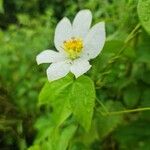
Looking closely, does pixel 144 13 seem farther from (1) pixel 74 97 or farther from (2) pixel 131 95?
(2) pixel 131 95

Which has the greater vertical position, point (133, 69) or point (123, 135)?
point (133, 69)

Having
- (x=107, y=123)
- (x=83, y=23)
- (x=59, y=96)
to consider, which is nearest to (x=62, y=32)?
(x=83, y=23)

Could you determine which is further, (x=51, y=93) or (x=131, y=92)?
(x=131, y=92)

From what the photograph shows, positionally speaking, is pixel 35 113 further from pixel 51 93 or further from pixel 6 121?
pixel 51 93

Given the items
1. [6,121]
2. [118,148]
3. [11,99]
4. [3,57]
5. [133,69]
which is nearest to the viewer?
[133,69]

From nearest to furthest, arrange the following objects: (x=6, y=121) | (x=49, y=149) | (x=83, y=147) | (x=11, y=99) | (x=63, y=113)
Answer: (x=63, y=113) < (x=49, y=149) < (x=83, y=147) < (x=6, y=121) < (x=11, y=99)

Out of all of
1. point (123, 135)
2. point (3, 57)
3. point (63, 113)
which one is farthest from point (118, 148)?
point (3, 57)

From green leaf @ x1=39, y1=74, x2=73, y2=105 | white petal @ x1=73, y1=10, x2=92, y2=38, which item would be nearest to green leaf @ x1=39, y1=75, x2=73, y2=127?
green leaf @ x1=39, y1=74, x2=73, y2=105

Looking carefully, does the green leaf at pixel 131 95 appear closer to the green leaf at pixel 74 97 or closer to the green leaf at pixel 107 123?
the green leaf at pixel 107 123

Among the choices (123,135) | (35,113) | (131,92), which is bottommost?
(35,113)
